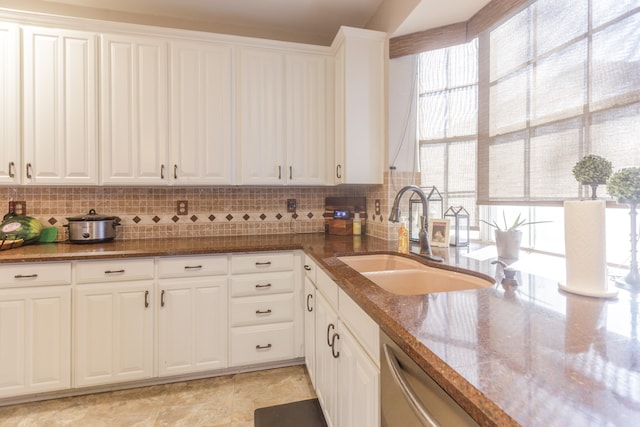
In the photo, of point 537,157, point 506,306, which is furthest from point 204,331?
point 537,157

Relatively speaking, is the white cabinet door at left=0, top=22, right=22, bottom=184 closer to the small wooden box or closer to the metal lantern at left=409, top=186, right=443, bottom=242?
the small wooden box

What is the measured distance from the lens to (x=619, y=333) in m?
0.71

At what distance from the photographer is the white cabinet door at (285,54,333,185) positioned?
8.02ft

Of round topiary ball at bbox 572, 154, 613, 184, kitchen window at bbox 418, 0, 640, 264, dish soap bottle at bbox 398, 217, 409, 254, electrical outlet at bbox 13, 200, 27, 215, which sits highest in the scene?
kitchen window at bbox 418, 0, 640, 264

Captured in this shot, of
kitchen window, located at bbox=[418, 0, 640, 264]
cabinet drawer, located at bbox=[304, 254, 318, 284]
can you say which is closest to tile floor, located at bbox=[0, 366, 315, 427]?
cabinet drawer, located at bbox=[304, 254, 318, 284]

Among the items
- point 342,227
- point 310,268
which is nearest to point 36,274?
point 310,268

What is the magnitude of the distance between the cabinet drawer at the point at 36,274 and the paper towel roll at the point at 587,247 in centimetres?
245

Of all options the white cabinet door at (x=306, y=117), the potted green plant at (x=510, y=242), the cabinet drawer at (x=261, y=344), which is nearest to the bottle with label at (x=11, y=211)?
the cabinet drawer at (x=261, y=344)

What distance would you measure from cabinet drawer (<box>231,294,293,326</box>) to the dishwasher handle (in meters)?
1.43

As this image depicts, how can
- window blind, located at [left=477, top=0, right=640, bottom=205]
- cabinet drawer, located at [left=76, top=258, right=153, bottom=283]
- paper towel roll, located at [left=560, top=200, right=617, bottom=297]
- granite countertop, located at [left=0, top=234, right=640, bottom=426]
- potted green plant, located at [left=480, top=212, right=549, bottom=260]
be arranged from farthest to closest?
cabinet drawer, located at [left=76, top=258, right=153, bottom=283] < potted green plant, located at [left=480, top=212, right=549, bottom=260] < window blind, located at [left=477, top=0, right=640, bottom=205] < paper towel roll, located at [left=560, top=200, right=617, bottom=297] < granite countertop, located at [left=0, top=234, right=640, bottom=426]

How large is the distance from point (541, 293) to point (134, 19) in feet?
10.5

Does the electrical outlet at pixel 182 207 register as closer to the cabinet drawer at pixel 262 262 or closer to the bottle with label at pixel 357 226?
the cabinet drawer at pixel 262 262

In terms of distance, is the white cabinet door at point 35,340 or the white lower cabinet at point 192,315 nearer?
the white cabinet door at point 35,340

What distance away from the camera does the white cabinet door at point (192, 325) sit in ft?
6.54
